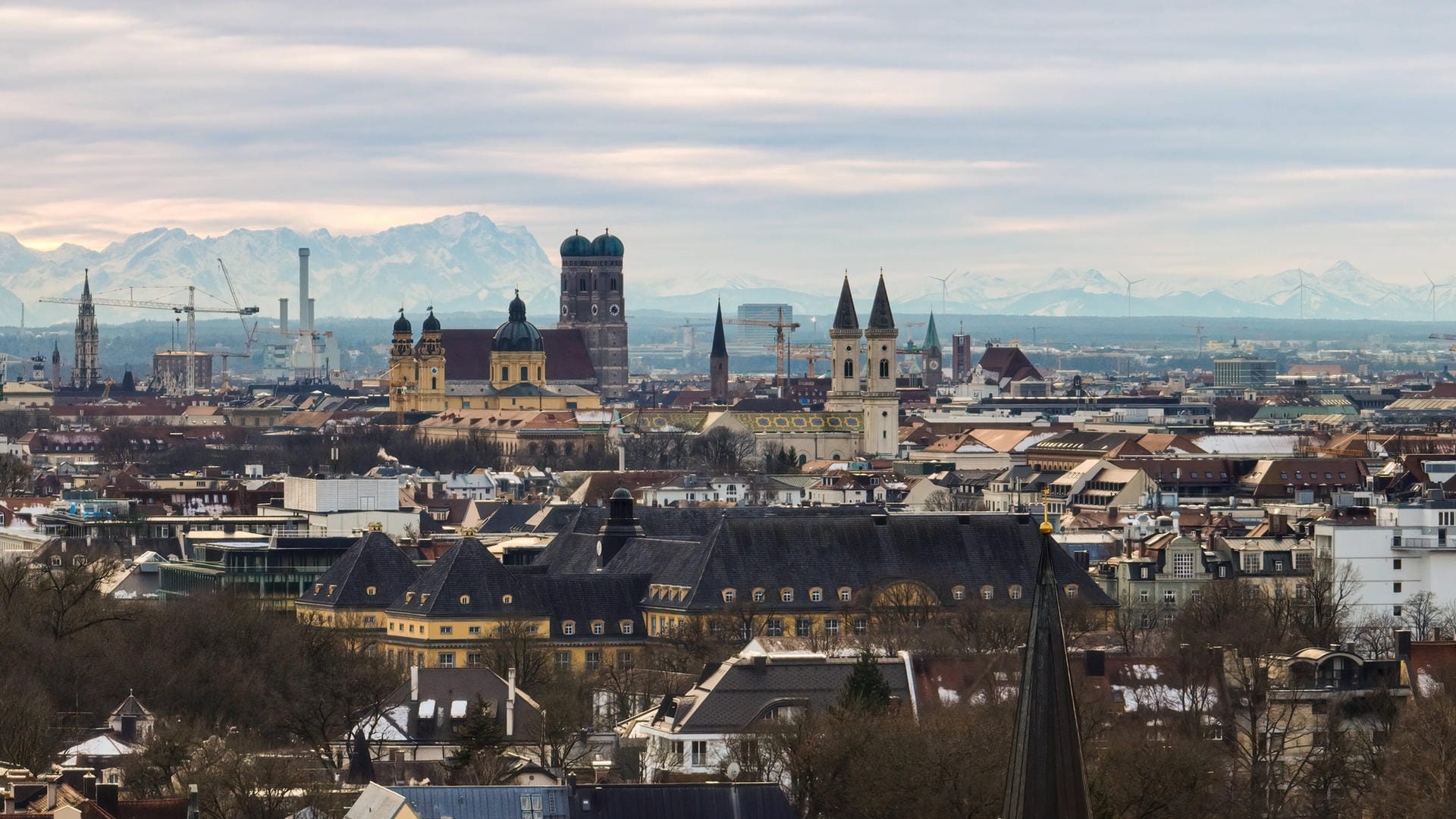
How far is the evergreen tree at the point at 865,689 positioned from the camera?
2830 inches

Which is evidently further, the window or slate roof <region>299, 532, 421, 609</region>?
the window

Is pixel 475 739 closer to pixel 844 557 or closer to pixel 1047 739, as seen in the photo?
pixel 844 557

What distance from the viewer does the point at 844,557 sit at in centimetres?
10800

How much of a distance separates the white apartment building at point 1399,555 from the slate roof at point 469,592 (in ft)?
77.9

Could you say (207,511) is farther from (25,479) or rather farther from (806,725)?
(806,725)

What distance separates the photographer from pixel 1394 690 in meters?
75.0

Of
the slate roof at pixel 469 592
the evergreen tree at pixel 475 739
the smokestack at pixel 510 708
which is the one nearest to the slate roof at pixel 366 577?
the slate roof at pixel 469 592

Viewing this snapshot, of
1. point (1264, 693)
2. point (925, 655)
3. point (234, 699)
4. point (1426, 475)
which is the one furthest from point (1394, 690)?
point (1426, 475)

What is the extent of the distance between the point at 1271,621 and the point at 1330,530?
19.6 metres

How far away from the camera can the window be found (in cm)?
11475

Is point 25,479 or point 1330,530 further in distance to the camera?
point 25,479

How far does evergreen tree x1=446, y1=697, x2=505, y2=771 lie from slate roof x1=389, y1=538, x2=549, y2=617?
2878 cm

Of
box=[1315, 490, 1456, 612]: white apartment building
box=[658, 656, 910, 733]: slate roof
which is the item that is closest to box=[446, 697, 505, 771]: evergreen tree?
box=[658, 656, 910, 733]: slate roof

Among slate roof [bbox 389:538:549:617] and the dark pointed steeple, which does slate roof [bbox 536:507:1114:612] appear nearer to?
slate roof [bbox 389:538:549:617]
